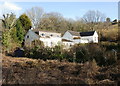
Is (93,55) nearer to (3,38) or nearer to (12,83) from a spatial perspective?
(12,83)

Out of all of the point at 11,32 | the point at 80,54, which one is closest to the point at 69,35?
the point at 11,32

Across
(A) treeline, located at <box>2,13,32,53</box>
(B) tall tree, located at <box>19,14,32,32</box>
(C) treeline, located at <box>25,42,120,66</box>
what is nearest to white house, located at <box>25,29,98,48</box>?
(B) tall tree, located at <box>19,14,32,32</box>

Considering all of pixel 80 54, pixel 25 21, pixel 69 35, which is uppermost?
pixel 25 21

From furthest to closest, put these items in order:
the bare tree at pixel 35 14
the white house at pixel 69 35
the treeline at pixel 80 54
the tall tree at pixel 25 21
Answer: the bare tree at pixel 35 14 → the tall tree at pixel 25 21 → the white house at pixel 69 35 → the treeline at pixel 80 54

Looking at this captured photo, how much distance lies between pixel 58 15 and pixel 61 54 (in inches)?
1082

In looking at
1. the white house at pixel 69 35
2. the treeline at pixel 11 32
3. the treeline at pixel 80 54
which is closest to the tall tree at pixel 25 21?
the treeline at pixel 11 32

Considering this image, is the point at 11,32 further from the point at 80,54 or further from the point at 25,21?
the point at 80,54


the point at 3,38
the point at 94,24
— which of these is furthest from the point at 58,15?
the point at 3,38

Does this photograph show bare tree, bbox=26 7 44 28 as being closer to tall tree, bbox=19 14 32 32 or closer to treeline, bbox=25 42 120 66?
tall tree, bbox=19 14 32 32

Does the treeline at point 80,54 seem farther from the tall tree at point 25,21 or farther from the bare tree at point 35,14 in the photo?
the bare tree at point 35,14

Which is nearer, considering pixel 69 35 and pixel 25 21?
pixel 25 21

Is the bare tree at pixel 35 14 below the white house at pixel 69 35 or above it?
above

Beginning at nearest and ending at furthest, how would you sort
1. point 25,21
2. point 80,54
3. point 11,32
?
1. point 80,54
2. point 11,32
3. point 25,21

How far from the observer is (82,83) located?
217 inches
